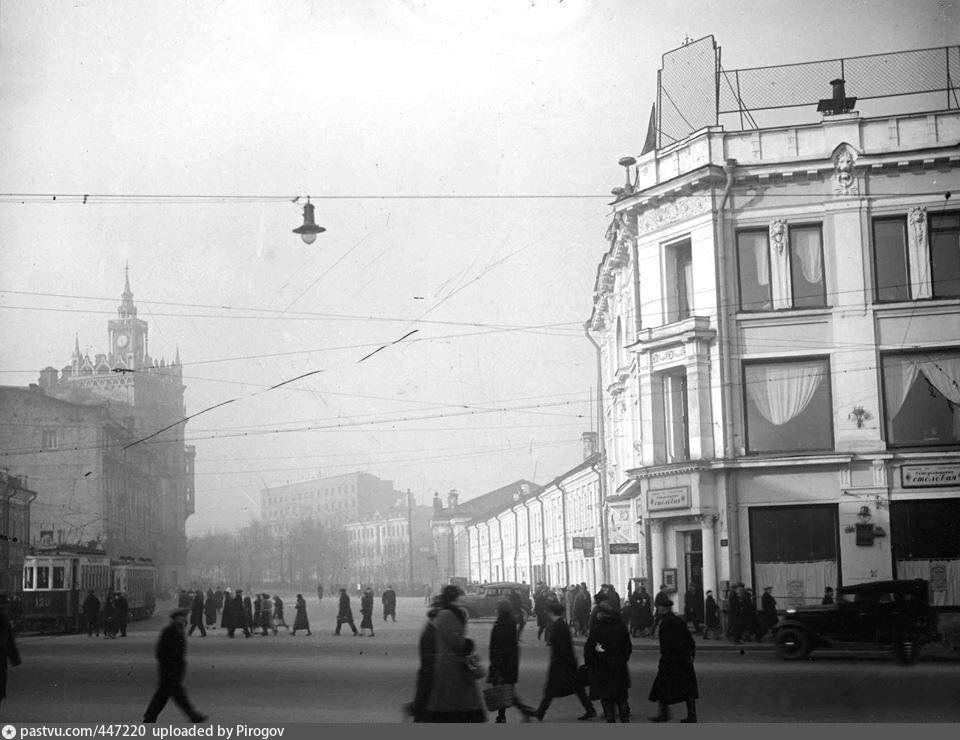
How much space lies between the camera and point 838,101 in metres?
28.5

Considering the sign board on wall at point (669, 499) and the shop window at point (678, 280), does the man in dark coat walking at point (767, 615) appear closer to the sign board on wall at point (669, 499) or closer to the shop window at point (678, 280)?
the sign board on wall at point (669, 499)

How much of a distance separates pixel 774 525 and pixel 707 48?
35.4ft

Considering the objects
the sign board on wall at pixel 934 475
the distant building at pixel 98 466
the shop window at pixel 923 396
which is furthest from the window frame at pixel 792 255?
the distant building at pixel 98 466

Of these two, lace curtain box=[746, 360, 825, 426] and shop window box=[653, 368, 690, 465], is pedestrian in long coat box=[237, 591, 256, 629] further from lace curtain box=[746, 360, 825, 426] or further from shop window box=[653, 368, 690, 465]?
lace curtain box=[746, 360, 825, 426]

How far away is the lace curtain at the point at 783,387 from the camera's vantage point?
88.7 feet

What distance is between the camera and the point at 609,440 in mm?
40031

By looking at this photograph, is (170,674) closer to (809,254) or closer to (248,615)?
(809,254)

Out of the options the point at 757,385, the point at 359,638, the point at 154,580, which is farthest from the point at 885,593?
the point at 154,580

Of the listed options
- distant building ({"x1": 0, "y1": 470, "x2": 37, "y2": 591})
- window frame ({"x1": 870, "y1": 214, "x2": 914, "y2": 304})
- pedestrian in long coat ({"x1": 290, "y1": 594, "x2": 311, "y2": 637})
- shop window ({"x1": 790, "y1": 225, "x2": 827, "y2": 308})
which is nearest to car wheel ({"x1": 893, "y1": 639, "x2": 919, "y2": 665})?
window frame ({"x1": 870, "y1": 214, "x2": 914, "y2": 304})

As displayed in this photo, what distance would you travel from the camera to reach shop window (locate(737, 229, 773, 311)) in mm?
27641

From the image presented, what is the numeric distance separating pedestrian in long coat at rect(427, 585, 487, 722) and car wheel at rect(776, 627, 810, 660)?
43.5 feet

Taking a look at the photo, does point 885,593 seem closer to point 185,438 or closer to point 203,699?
point 203,699

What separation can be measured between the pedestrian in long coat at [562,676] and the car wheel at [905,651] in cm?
924

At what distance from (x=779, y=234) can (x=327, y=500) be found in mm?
15974
